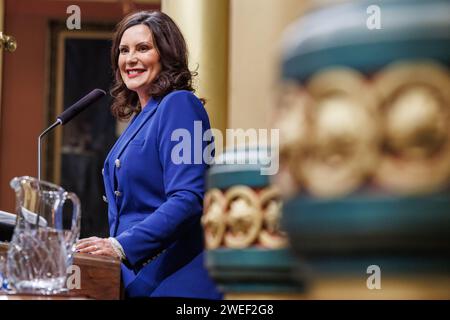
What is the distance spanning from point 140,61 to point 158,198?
34cm

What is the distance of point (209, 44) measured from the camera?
3.23 metres

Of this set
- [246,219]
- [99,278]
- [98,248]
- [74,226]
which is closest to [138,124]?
[98,248]

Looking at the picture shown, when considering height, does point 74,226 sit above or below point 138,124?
below

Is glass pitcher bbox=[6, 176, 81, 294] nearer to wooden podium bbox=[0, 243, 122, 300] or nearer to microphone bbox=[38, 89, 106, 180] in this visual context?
wooden podium bbox=[0, 243, 122, 300]

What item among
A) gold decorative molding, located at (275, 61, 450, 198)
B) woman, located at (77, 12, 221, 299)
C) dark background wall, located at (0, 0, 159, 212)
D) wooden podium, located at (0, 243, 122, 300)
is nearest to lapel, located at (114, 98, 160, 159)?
woman, located at (77, 12, 221, 299)

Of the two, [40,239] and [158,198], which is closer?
[40,239]

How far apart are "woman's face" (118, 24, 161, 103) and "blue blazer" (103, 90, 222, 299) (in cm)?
13

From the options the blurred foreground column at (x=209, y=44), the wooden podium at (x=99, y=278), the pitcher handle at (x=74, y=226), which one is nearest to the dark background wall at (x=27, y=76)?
the blurred foreground column at (x=209, y=44)

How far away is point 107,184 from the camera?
1895 mm

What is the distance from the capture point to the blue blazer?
1.70m

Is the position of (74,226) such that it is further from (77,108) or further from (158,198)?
(77,108)

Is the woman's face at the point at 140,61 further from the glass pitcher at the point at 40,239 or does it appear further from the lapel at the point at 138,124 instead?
the glass pitcher at the point at 40,239

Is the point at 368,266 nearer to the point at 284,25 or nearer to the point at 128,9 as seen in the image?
the point at 284,25
